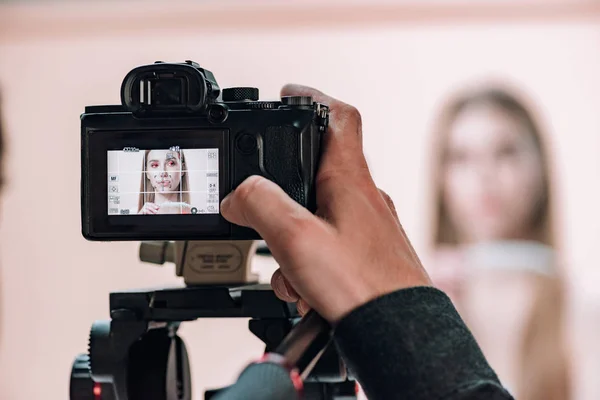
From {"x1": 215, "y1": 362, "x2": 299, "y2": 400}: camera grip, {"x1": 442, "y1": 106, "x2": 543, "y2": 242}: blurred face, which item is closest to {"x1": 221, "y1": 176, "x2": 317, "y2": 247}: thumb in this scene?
{"x1": 215, "y1": 362, "x2": 299, "y2": 400}: camera grip

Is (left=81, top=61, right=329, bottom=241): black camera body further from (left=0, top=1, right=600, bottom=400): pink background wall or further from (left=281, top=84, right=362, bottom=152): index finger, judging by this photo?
(left=0, top=1, right=600, bottom=400): pink background wall

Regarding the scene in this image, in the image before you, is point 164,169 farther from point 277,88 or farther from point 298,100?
point 277,88

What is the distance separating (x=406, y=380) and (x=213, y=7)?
82.5 inches

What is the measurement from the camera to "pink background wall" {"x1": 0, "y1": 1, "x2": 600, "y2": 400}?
94.8 inches

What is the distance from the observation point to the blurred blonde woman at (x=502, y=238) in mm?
2375

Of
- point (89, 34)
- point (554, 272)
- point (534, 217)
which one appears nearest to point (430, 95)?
point (534, 217)

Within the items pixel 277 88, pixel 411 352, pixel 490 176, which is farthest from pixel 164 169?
pixel 490 176

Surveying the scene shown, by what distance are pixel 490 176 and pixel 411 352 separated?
2.07 meters

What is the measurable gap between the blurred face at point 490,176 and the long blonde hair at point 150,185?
1.94 metres

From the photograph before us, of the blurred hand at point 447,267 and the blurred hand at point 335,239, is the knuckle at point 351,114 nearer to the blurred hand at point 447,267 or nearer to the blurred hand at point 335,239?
the blurred hand at point 335,239

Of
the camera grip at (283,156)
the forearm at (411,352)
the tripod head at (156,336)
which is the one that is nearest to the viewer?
the forearm at (411,352)

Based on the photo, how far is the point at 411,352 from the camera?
1.59 feet

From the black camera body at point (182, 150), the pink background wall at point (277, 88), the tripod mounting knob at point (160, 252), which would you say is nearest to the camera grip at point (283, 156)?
the black camera body at point (182, 150)

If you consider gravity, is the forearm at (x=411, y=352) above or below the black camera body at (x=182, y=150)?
below
